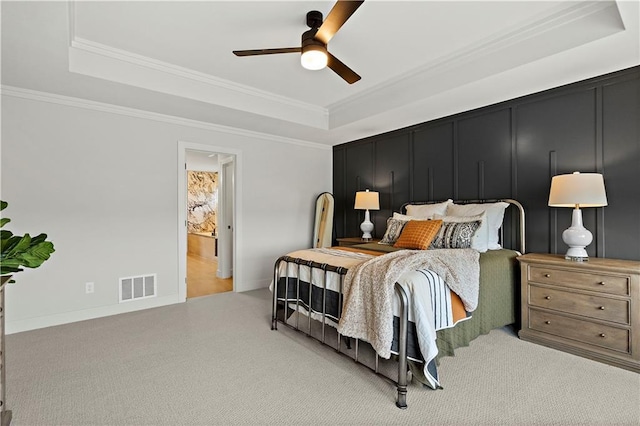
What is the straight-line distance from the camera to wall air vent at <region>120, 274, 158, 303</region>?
387 cm

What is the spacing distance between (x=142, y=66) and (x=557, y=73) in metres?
3.84

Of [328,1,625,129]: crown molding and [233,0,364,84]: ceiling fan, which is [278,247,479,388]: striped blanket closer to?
[233,0,364,84]: ceiling fan

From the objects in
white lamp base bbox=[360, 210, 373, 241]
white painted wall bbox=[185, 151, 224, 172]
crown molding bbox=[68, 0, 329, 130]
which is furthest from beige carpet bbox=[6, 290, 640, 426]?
white painted wall bbox=[185, 151, 224, 172]

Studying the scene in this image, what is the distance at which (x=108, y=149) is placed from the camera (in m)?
3.76

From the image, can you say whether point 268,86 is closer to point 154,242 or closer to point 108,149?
point 108,149

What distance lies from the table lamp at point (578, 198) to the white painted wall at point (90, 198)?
12.5 ft

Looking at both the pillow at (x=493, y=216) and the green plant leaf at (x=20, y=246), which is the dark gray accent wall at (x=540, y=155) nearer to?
the pillow at (x=493, y=216)

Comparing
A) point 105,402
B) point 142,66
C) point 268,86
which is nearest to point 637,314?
point 105,402

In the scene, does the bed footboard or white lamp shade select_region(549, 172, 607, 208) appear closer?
the bed footboard

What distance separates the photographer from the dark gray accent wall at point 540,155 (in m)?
→ 2.82

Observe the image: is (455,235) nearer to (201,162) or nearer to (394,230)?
(394,230)

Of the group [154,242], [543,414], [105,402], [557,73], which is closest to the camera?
[543,414]

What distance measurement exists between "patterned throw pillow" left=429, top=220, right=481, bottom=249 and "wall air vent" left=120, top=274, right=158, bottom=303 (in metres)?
3.33

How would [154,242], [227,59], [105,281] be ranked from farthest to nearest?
[154,242], [105,281], [227,59]
